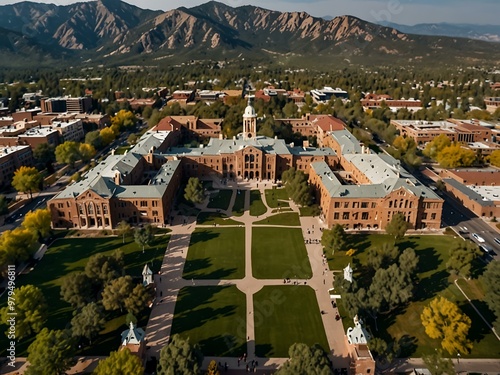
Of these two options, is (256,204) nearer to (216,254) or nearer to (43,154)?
(216,254)

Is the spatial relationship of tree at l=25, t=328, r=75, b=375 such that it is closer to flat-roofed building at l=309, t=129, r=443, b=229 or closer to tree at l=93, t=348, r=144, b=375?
tree at l=93, t=348, r=144, b=375

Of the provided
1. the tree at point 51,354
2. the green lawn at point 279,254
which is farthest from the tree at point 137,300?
the green lawn at point 279,254

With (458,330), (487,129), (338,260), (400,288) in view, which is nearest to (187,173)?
(338,260)

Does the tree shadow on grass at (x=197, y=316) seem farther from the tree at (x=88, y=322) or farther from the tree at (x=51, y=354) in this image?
the tree at (x=51, y=354)

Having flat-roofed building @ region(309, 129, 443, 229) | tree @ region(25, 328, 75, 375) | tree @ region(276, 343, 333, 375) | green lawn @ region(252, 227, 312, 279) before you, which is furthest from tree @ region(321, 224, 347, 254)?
tree @ region(25, 328, 75, 375)

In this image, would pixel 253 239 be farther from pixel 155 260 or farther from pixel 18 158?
pixel 18 158
